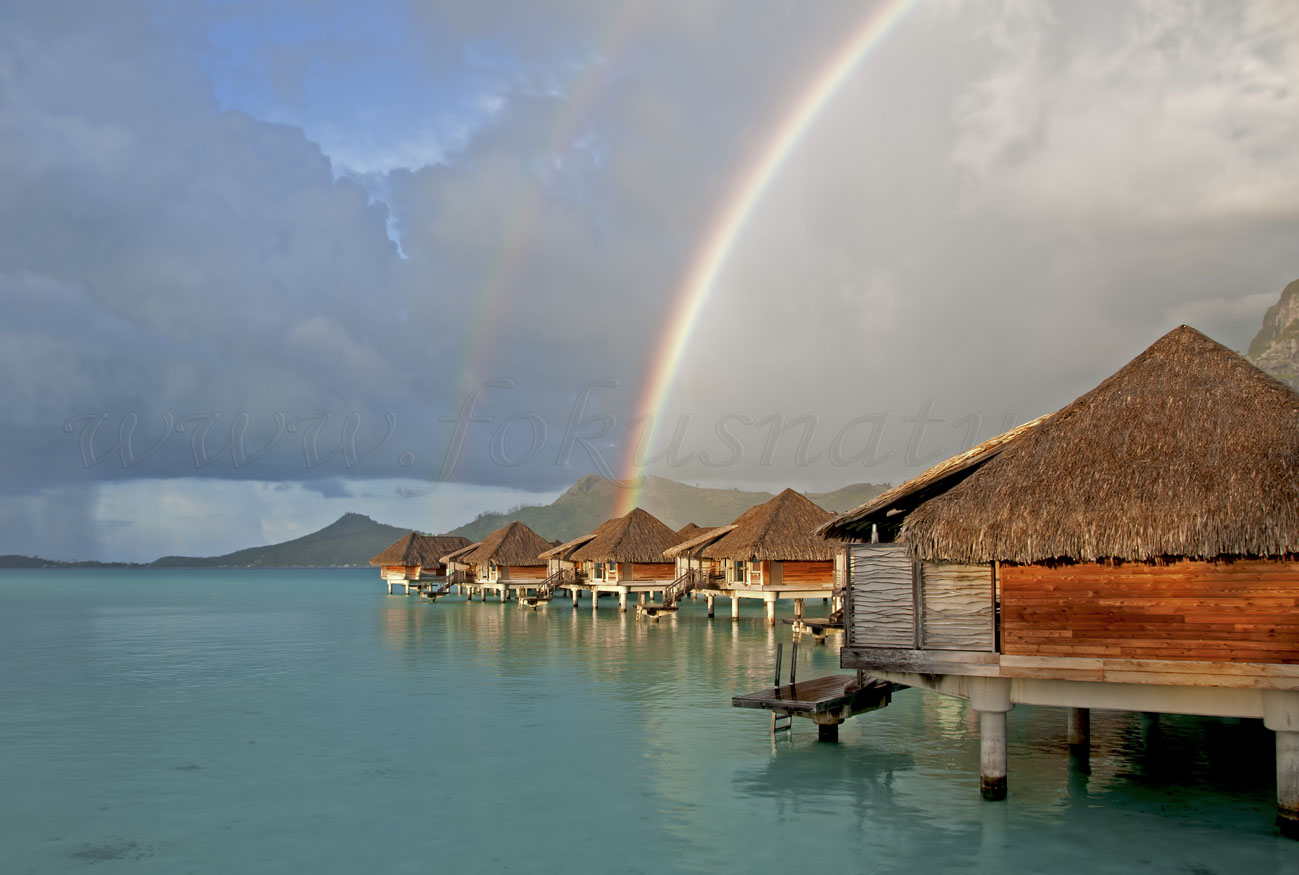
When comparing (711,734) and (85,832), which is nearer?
(85,832)

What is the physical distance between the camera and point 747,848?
40.0ft

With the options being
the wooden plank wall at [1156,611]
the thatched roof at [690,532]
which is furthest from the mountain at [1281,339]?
the wooden plank wall at [1156,611]

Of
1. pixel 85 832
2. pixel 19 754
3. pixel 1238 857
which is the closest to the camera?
pixel 1238 857

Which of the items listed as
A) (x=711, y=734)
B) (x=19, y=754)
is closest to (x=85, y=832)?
(x=19, y=754)

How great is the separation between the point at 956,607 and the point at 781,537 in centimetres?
3129

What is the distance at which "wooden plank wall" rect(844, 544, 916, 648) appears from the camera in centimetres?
1349

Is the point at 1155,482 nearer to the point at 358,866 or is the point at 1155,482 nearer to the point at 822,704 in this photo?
the point at 822,704

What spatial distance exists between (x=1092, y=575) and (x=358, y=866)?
9399 millimetres

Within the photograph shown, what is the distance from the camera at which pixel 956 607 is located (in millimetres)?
13242

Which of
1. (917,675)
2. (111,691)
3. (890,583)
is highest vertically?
(890,583)

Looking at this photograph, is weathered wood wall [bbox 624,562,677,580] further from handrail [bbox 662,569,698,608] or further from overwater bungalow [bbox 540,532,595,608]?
handrail [bbox 662,569,698,608]

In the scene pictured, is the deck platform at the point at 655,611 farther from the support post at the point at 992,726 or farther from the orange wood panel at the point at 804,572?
the support post at the point at 992,726

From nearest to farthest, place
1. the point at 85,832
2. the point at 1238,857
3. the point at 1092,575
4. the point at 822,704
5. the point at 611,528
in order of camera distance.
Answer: the point at 1238,857
the point at 1092,575
the point at 85,832
the point at 822,704
the point at 611,528

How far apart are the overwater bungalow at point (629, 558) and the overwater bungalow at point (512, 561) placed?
7.04 meters
